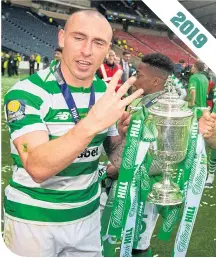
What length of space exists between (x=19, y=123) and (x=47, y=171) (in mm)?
216

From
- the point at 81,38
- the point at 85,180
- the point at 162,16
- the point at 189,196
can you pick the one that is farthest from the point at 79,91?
the point at 189,196

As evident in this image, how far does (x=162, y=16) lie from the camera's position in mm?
1650

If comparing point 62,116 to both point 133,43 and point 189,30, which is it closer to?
point 189,30

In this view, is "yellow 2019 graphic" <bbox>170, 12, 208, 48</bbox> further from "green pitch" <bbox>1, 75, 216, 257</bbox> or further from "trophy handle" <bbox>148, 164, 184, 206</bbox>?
"green pitch" <bbox>1, 75, 216, 257</bbox>

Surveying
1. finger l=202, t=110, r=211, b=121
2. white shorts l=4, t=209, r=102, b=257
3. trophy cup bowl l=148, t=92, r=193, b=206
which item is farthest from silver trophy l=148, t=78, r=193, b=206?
white shorts l=4, t=209, r=102, b=257

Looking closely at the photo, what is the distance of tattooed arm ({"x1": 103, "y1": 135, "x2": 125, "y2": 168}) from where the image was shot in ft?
5.74

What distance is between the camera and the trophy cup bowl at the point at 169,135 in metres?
1.60

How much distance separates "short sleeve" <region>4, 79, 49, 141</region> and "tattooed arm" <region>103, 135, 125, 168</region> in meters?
0.40

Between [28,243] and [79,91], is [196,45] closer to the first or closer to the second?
[79,91]

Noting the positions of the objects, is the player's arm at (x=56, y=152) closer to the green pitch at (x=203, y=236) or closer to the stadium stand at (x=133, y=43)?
the green pitch at (x=203, y=236)

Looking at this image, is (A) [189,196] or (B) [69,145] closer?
(B) [69,145]

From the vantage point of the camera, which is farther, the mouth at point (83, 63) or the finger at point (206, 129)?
the finger at point (206, 129)

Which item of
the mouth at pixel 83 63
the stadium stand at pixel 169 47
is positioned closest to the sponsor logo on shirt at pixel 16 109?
the mouth at pixel 83 63

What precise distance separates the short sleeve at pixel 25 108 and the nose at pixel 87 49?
19 cm
